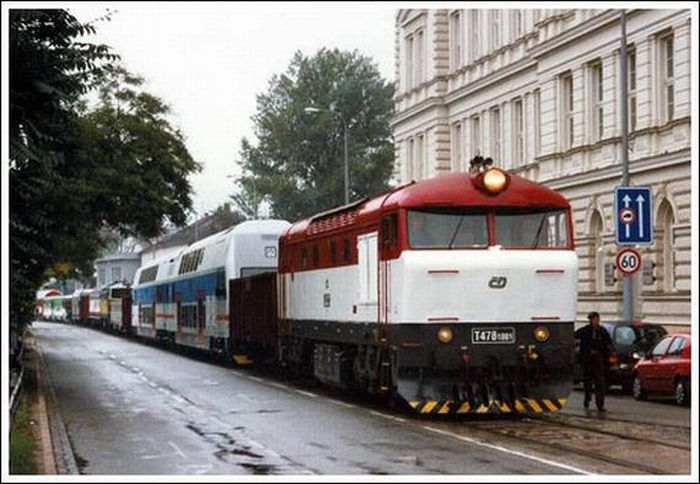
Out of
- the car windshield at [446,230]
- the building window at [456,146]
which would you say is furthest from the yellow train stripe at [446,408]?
the building window at [456,146]

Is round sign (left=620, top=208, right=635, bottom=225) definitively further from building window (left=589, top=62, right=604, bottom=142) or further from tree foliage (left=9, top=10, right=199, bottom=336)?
building window (left=589, top=62, right=604, bottom=142)

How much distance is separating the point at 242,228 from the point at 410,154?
27.4 metres

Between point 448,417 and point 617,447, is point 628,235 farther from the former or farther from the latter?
point 617,447

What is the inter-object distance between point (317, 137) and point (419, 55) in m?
23.3

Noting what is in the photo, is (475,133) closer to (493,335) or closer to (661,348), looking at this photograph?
(661,348)

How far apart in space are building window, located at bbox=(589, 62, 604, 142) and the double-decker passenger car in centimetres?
1053

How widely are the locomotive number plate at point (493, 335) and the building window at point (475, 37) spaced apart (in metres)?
37.2

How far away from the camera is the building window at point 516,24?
55.2 m

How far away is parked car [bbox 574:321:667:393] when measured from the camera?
3166 centimetres

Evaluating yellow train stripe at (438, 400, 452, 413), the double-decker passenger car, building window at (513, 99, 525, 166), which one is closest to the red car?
yellow train stripe at (438, 400, 452, 413)

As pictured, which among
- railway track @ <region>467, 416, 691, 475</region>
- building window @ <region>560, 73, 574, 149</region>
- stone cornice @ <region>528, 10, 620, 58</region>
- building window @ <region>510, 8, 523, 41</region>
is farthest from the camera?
building window @ <region>510, 8, 523, 41</region>

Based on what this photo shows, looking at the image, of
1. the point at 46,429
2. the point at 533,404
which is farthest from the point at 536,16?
the point at 46,429

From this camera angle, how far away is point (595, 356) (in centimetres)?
2566

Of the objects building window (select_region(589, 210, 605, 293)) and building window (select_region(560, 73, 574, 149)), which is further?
building window (select_region(560, 73, 574, 149))
